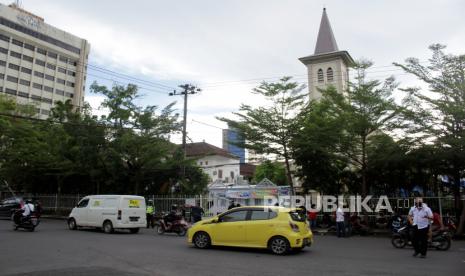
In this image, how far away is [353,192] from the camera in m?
24.1

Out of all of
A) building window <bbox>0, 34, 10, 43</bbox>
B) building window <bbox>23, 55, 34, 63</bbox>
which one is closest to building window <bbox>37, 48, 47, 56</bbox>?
building window <bbox>23, 55, 34, 63</bbox>

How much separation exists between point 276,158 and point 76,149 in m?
14.6

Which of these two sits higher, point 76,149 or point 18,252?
point 76,149

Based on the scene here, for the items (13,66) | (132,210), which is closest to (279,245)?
(132,210)

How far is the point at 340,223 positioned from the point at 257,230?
7.99 meters

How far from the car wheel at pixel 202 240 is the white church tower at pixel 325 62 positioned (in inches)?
1681

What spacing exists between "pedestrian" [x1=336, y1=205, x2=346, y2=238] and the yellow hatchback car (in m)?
6.60

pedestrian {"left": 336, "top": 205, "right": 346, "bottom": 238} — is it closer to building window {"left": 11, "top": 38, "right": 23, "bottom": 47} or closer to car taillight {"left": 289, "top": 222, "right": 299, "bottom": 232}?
car taillight {"left": 289, "top": 222, "right": 299, "bottom": 232}

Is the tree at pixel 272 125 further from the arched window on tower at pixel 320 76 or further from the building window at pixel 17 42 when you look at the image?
the building window at pixel 17 42

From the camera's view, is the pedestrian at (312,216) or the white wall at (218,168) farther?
the white wall at (218,168)

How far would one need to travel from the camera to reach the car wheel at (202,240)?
12883mm

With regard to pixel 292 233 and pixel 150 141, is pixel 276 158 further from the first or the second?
pixel 292 233

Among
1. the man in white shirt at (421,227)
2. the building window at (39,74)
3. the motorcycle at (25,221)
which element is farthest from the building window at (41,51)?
the man in white shirt at (421,227)

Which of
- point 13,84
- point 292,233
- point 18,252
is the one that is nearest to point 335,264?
point 292,233
